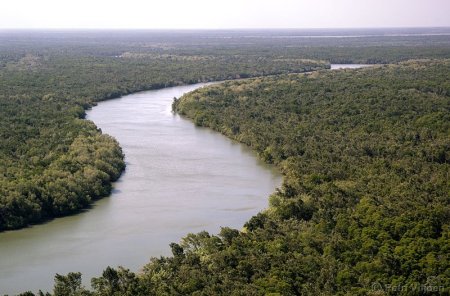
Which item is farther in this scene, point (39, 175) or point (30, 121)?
point (30, 121)

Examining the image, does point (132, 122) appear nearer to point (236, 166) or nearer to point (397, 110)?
point (236, 166)

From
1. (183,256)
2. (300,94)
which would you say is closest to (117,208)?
(183,256)

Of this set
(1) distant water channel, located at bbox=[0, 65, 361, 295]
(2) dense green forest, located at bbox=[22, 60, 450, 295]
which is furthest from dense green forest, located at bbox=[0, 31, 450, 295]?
(1) distant water channel, located at bbox=[0, 65, 361, 295]

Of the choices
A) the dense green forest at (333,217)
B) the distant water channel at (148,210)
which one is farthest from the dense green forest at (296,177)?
the distant water channel at (148,210)

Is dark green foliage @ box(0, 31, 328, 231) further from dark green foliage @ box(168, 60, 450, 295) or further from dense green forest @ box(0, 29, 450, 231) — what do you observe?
dark green foliage @ box(168, 60, 450, 295)

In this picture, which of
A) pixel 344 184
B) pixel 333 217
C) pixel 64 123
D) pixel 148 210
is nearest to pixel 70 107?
pixel 64 123

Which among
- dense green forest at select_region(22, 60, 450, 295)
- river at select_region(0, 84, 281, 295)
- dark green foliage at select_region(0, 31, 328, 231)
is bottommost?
river at select_region(0, 84, 281, 295)
